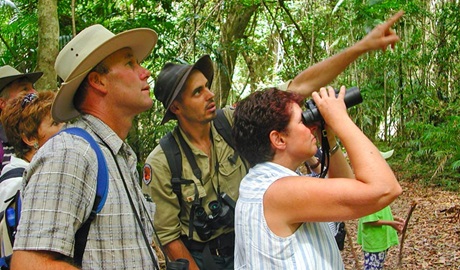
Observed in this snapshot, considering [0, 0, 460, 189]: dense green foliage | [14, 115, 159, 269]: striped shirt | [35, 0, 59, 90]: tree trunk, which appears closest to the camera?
[14, 115, 159, 269]: striped shirt

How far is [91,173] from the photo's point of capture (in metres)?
1.76

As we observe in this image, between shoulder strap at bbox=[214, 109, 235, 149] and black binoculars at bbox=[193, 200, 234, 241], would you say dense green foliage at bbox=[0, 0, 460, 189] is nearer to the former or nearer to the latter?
shoulder strap at bbox=[214, 109, 235, 149]

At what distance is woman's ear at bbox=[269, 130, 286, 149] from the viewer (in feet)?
6.86

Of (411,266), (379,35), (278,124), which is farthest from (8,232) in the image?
(411,266)

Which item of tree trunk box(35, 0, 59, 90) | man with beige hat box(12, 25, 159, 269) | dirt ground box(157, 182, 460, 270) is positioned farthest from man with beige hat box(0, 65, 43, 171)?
dirt ground box(157, 182, 460, 270)

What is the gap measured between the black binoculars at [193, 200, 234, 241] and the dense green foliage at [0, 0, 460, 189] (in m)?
4.02

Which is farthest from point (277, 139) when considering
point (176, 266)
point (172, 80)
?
point (172, 80)

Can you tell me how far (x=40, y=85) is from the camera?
463cm

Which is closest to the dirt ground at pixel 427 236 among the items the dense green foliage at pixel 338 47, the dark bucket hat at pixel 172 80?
the dense green foliage at pixel 338 47

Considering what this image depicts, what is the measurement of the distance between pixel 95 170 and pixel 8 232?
804mm

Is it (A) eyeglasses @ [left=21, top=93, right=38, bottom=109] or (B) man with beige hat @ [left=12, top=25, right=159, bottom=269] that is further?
(A) eyeglasses @ [left=21, top=93, right=38, bottom=109]

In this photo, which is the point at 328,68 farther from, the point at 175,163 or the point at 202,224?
the point at 202,224

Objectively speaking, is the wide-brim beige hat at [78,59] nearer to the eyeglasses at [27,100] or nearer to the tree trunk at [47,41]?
the eyeglasses at [27,100]

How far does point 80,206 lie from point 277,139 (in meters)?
0.82
